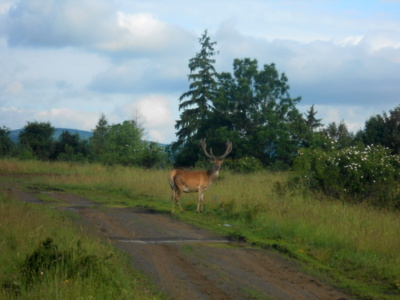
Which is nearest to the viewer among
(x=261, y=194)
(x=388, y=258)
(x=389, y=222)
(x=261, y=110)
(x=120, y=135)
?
(x=388, y=258)

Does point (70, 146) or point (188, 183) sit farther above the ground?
point (70, 146)

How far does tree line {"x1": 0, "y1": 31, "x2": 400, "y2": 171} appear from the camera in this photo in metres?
36.9

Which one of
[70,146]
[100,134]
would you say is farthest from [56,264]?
[100,134]

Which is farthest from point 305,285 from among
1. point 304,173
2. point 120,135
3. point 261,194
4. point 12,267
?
point 120,135

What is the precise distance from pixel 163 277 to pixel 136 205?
10081 millimetres

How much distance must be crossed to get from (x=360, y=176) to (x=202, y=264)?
387 inches

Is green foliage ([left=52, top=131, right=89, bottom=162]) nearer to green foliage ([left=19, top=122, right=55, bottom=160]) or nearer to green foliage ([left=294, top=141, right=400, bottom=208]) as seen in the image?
green foliage ([left=19, top=122, right=55, bottom=160])

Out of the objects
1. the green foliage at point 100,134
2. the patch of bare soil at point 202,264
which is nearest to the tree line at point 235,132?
the green foliage at point 100,134

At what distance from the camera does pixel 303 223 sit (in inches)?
524

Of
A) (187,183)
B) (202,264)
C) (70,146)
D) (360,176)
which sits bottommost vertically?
(202,264)

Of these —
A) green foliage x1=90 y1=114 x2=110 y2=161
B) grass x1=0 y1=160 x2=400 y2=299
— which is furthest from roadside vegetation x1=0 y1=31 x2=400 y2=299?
green foliage x1=90 y1=114 x2=110 y2=161

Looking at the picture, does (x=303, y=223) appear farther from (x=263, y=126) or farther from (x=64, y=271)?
(x=263, y=126)

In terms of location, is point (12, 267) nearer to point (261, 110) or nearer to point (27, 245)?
point (27, 245)

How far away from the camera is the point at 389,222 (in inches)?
515
